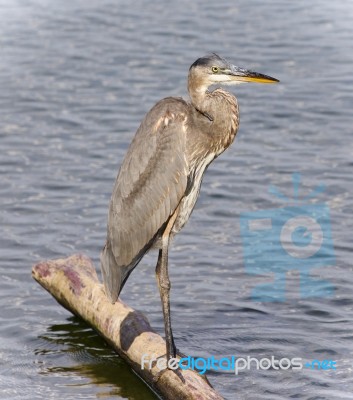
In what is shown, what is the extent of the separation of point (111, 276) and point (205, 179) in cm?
490

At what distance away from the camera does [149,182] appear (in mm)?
8844

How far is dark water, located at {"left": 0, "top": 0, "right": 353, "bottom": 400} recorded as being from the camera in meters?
9.52

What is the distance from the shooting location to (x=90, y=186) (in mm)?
13453

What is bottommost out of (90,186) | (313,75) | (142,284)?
(142,284)

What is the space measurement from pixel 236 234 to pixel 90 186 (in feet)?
Answer: 7.05

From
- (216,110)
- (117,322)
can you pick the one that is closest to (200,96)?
(216,110)

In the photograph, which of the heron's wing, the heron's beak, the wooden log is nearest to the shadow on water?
the wooden log

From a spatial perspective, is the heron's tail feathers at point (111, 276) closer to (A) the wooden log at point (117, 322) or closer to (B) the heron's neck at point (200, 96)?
(A) the wooden log at point (117, 322)

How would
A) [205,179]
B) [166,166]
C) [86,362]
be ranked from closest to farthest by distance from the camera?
[166,166] → [86,362] → [205,179]

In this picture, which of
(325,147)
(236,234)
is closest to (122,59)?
(325,147)

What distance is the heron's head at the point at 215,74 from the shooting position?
884 centimetres

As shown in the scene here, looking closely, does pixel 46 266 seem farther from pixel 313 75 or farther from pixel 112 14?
pixel 112 14
